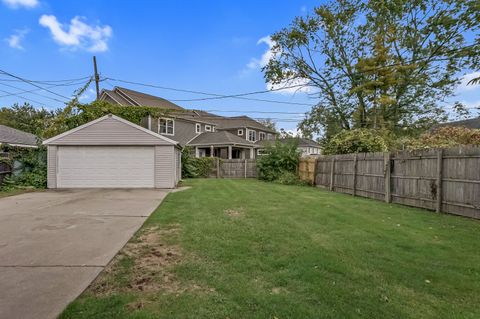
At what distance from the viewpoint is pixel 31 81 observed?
20.3m

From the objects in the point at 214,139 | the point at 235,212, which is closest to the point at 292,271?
the point at 235,212

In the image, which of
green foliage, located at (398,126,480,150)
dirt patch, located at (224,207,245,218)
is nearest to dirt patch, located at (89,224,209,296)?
dirt patch, located at (224,207,245,218)

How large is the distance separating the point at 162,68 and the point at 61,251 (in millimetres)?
17402

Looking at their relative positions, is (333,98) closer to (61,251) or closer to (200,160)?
(200,160)

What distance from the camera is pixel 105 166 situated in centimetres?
1441

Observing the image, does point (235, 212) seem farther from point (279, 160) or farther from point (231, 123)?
point (231, 123)

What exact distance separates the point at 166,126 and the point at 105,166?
10.6 m

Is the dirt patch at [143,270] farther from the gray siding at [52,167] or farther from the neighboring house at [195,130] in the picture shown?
the neighboring house at [195,130]

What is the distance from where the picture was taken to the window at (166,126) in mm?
24141

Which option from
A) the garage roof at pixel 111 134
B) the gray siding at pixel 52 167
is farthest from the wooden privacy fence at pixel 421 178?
the gray siding at pixel 52 167

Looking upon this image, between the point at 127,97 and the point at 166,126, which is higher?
the point at 127,97

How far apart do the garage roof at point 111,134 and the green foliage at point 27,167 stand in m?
2.09

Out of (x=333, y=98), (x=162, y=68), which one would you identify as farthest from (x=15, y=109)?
(x=333, y=98)

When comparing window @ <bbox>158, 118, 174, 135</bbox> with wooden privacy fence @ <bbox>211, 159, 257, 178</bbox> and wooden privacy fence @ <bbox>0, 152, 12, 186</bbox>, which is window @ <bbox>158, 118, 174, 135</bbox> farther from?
wooden privacy fence @ <bbox>0, 152, 12, 186</bbox>
